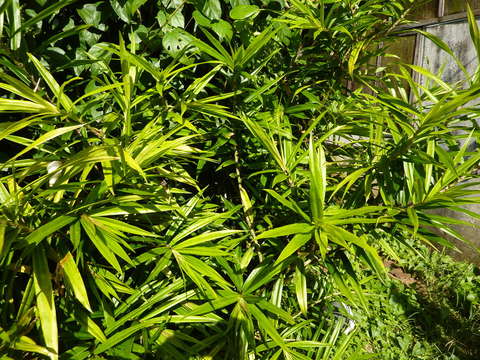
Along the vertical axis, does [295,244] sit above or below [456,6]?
below

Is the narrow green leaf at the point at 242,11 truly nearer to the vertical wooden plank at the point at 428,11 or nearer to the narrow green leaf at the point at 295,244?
the narrow green leaf at the point at 295,244

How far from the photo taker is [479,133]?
1137mm

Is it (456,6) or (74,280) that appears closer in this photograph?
(74,280)

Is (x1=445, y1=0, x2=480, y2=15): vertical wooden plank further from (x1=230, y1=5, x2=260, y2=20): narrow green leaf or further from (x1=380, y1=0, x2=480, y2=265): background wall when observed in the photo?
(x1=230, y1=5, x2=260, y2=20): narrow green leaf

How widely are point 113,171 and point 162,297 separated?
0.44 m

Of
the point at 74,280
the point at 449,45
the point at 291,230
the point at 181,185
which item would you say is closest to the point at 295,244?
the point at 291,230

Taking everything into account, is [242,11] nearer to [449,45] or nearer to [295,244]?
[295,244]

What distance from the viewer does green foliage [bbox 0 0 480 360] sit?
37.8 inches

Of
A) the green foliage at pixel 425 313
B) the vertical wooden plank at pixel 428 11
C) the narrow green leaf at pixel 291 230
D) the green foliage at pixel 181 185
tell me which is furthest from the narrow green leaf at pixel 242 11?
the vertical wooden plank at pixel 428 11

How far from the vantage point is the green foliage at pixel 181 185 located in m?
0.96

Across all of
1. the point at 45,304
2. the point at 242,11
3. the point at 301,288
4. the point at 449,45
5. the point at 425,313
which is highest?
the point at 242,11

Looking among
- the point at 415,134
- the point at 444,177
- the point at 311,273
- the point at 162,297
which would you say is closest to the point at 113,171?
the point at 162,297

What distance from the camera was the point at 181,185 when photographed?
5.35 feet

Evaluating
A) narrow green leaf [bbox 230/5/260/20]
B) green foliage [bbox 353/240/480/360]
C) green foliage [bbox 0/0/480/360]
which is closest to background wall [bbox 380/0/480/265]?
green foliage [bbox 353/240/480/360]
